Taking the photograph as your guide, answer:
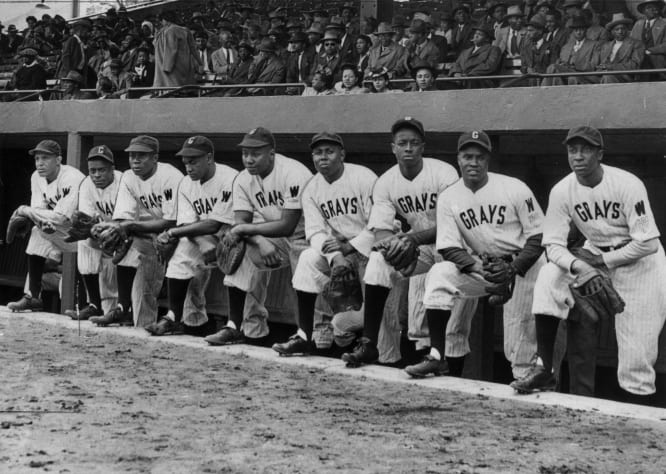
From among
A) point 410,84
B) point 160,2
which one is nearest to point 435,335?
point 410,84

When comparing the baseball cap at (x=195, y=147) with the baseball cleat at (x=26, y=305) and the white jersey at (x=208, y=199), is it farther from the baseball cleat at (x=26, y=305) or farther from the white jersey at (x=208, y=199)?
the baseball cleat at (x=26, y=305)

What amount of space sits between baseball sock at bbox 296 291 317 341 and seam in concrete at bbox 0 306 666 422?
7.5 inches

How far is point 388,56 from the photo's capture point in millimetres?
9953

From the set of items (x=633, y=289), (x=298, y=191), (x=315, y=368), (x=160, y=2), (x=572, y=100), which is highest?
(x=160, y=2)

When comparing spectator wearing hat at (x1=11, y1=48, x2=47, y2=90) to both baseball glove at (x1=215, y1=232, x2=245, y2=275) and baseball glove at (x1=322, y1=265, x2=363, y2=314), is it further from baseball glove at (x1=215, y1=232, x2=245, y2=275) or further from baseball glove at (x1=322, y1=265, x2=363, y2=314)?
baseball glove at (x1=322, y1=265, x2=363, y2=314)

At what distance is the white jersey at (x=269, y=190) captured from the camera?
24.0 ft

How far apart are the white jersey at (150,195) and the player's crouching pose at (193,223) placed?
0.75 feet

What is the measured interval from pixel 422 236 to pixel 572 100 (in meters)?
1.50

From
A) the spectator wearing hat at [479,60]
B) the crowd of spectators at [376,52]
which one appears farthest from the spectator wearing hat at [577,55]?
the spectator wearing hat at [479,60]

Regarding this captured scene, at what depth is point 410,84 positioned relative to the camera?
9.29 m

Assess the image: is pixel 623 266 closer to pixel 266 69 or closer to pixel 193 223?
pixel 193 223

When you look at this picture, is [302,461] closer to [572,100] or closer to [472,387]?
[472,387]

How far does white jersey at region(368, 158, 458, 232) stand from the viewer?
21.2 ft

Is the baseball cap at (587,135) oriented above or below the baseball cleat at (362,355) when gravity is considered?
above
